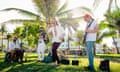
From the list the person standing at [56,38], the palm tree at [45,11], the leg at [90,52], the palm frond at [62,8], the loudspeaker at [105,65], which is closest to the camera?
the loudspeaker at [105,65]

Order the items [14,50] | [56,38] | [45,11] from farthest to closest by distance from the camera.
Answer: [45,11]
[14,50]
[56,38]

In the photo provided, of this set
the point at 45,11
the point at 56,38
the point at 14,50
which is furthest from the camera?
the point at 45,11

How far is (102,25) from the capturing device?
93.6 feet

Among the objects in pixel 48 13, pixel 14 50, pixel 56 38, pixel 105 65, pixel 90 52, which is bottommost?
pixel 105 65

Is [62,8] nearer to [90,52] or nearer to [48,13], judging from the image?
[48,13]

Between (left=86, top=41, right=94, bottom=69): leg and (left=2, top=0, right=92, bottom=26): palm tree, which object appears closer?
(left=86, top=41, right=94, bottom=69): leg

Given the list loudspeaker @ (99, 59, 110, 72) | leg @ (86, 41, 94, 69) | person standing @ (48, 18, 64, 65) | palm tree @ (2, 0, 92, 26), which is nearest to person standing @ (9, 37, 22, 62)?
person standing @ (48, 18, 64, 65)

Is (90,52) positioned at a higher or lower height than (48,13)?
lower

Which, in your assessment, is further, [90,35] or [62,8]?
[62,8]

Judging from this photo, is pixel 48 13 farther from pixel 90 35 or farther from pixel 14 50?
pixel 90 35

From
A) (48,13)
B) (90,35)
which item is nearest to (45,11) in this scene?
(48,13)

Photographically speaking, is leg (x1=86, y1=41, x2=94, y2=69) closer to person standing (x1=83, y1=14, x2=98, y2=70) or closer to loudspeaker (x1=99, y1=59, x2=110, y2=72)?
person standing (x1=83, y1=14, x2=98, y2=70)

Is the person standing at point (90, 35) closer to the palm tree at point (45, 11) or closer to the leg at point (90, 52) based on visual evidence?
the leg at point (90, 52)

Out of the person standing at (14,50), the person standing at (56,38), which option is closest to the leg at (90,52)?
the person standing at (56,38)
